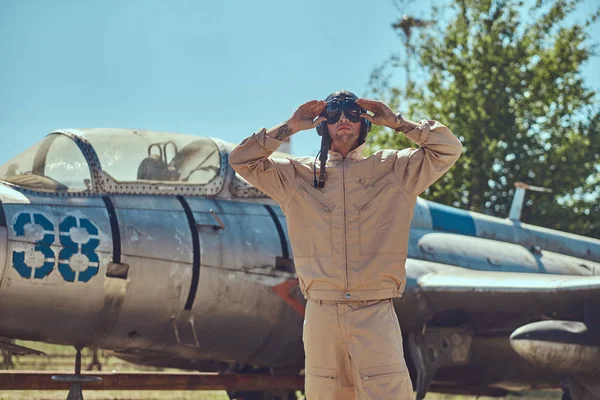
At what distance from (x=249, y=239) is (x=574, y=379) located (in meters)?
2.99

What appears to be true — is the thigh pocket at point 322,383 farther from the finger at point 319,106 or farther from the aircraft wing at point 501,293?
the aircraft wing at point 501,293

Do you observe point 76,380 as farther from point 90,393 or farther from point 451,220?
point 90,393

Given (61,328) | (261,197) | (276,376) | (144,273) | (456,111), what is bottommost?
(276,376)

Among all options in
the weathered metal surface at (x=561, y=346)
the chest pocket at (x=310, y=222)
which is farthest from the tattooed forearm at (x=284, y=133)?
the weathered metal surface at (x=561, y=346)

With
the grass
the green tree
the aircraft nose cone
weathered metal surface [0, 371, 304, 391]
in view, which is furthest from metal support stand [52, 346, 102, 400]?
the green tree

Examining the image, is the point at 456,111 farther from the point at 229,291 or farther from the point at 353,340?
the point at 353,340

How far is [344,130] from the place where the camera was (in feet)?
13.9

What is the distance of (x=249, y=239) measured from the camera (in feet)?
22.7

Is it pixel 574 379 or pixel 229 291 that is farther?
pixel 574 379

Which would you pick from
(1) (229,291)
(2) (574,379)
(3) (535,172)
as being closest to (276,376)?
(1) (229,291)

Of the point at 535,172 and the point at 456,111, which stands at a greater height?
the point at 456,111

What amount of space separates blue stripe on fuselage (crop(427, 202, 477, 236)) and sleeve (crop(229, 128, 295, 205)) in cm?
501

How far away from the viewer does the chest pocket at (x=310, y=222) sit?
13.5ft

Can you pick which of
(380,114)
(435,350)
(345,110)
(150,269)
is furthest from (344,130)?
(435,350)
